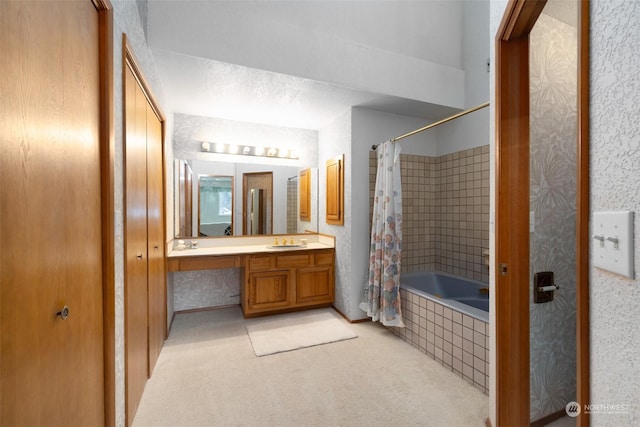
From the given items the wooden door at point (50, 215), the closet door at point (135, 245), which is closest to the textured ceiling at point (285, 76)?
the closet door at point (135, 245)

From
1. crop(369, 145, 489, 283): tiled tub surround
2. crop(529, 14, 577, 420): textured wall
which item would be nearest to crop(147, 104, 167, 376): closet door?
crop(369, 145, 489, 283): tiled tub surround

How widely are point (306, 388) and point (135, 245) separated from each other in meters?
1.44

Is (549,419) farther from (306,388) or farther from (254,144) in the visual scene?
(254,144)

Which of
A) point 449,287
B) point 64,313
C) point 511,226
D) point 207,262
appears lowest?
point 449,287

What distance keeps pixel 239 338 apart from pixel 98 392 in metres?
1.56

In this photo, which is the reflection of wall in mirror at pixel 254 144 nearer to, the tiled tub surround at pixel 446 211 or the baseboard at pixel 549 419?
the tiled tub surround at pixel 446 211

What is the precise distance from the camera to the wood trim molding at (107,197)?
3.64ft

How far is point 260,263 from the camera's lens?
2.96 m

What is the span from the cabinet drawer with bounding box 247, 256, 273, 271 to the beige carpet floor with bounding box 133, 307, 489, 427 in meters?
0.74

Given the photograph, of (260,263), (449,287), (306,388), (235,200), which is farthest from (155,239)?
(449,287)

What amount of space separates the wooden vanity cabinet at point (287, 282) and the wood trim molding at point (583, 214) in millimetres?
2666

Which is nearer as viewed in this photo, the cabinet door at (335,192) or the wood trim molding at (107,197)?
the wood trim molding at (107,197)

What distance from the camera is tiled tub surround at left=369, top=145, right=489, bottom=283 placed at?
2826 millimetres

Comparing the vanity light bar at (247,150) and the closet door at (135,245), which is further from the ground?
the vanity light bar at (247,150)
